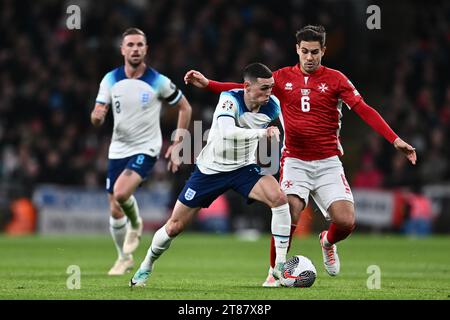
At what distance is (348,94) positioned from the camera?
9.88 m

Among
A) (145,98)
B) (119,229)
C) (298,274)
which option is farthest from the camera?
(119,229)

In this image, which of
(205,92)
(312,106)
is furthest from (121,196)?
(205,92)

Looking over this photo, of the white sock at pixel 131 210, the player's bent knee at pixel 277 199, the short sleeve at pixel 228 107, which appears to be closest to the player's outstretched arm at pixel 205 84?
Answer: the short sleeve at pixel 228 107

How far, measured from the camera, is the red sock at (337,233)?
10352 mm

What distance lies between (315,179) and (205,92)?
12408 millimetres

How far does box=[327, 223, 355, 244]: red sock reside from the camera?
10352 millimetres

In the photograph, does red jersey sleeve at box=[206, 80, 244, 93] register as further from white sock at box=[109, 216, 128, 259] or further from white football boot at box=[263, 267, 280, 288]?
white sock at box=[109, 216, 128, 259]

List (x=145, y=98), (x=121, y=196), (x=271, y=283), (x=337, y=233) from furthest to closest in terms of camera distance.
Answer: (x=145, y=98), (x=121, y=196), (x=337, y=233), (x=271, y=283)

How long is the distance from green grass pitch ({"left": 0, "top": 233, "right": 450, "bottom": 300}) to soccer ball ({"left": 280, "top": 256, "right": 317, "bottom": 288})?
0.48 ft

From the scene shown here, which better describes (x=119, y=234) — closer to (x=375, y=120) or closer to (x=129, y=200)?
(x=129, y=200)

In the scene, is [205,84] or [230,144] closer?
[230,144]

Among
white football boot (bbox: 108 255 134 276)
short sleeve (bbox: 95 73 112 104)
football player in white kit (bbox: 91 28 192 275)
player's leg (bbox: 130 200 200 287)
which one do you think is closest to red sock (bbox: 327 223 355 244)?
player's leg (bbox: 130 200 200 287)

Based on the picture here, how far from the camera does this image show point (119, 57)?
2247 cm
